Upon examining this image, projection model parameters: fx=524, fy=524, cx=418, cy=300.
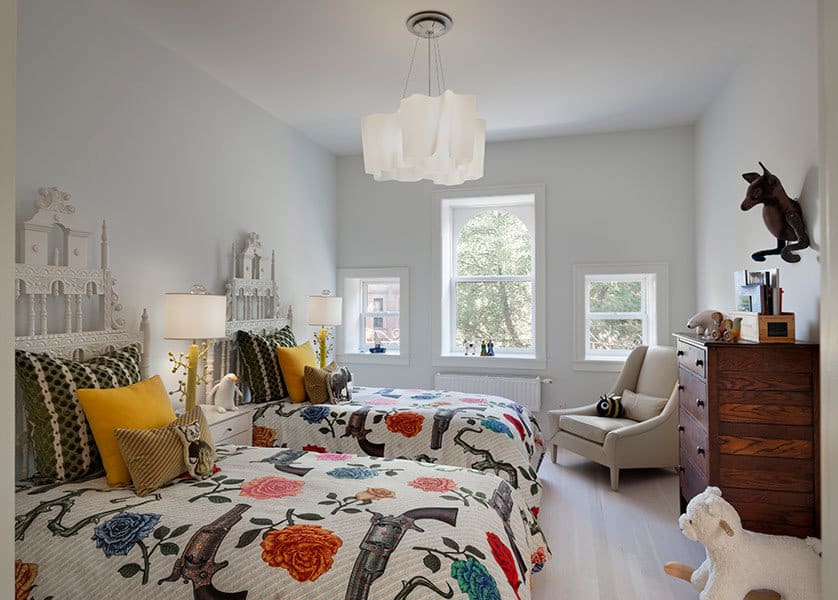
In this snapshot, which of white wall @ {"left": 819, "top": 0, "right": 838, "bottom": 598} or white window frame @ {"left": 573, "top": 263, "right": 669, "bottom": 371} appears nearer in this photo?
white wall @ {"left": 819, "top": 0, "right": 838, "bottom": 598}

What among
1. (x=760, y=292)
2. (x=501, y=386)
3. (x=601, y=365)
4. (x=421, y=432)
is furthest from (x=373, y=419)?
(x=601, y=365)

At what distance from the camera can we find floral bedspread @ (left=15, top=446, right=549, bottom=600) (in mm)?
1463

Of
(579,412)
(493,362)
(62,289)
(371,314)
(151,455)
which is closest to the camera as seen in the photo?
(151,455)

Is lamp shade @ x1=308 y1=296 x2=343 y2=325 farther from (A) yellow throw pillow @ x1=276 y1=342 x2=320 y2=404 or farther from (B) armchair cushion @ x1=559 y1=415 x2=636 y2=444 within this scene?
(B) armchair cushion @ x1=559 y1=415 x2=636 y2=444

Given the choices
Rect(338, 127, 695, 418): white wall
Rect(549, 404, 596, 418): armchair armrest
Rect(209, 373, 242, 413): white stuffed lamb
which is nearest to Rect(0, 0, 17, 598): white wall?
Rect(209, 373, 242, 413): white stuffed lamb

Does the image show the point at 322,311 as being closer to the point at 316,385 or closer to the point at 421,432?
the point at 316,385

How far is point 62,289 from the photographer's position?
2494 millimetres

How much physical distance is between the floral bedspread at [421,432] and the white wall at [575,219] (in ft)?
5.43

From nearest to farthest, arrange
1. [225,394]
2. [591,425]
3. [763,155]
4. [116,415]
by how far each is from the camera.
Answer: [116,415]
[763,155]
[225,394]
[591,425]

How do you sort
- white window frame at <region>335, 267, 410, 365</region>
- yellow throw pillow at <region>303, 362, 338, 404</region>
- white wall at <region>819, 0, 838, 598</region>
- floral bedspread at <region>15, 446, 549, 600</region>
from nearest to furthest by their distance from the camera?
1. white wall at <region>819, 0, 838, 598</region>
2. floral bedspread at <region>15, 446, 549, 600</region>
3. yellow throw pillow at <region>303, 362, 338, 404</region>
4. white window frame at <region>335, 267, 410, 365</region>

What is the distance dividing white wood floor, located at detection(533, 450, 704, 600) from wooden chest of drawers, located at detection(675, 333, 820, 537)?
0.53m

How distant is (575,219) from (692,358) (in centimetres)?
230

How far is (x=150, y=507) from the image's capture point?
181 centimetres

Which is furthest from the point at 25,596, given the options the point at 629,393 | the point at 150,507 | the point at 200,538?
the point at 629,393
